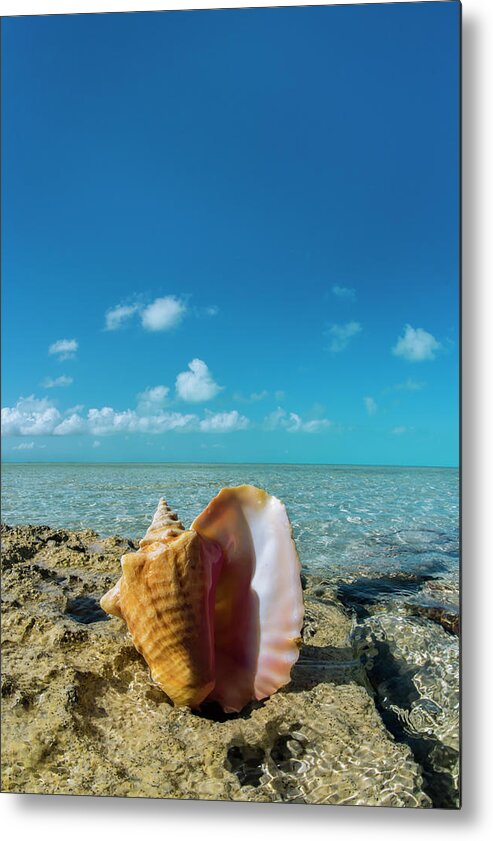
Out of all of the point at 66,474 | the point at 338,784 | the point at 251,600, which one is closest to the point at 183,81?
the point at 251,600

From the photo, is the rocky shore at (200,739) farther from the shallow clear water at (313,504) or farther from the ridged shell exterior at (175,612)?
the shallow clear water at (313,504)


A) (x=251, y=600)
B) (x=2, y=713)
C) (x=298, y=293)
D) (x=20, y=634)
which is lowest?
(x=2, y=713)

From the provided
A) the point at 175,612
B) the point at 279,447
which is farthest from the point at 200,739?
the point at 279,447

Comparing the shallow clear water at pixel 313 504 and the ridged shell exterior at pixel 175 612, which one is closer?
the ridged shell exterior at pixel 175 612

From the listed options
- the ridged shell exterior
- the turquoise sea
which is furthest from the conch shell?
the turquoise sea

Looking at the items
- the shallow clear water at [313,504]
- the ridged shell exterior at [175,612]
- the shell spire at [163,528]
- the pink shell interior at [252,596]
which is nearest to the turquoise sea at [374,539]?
the shallow clear water at [313,504]

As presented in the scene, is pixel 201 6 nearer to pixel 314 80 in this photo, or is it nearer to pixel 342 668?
pixel 314 80
